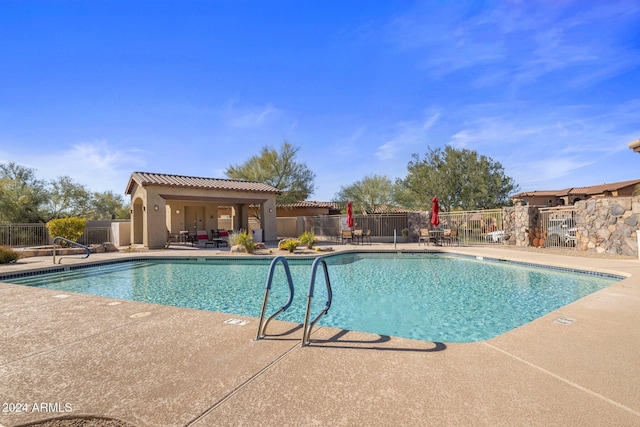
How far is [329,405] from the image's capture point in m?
2.25

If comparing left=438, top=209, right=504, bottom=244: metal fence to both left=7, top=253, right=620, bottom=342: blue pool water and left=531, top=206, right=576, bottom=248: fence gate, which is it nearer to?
left=531, top=206, right=576, bottom=248: fence gate

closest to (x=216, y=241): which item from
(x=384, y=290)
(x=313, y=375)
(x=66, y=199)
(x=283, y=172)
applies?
(x=283, y=172)

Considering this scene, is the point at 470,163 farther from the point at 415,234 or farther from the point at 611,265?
the point at 611,265

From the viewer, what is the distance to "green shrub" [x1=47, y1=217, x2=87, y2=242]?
15194mm

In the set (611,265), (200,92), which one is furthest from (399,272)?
(200,92)

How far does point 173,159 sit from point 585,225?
24920 millimetres

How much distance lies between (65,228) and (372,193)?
2233 centimetres

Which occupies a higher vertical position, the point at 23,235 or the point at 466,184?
the point at 466,184

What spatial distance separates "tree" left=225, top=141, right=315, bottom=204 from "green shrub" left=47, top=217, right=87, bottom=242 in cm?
1402

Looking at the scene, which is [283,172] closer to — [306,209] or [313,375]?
[306,209]

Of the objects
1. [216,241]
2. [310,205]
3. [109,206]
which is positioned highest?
[109,206]

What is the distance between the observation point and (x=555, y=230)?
15367 mm

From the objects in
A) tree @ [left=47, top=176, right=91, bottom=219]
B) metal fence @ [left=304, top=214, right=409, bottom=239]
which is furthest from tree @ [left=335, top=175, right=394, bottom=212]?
tree @ [left=47, top=176, right=91, bottom=219]

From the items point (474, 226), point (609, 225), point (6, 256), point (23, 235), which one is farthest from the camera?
point (474, 226)
